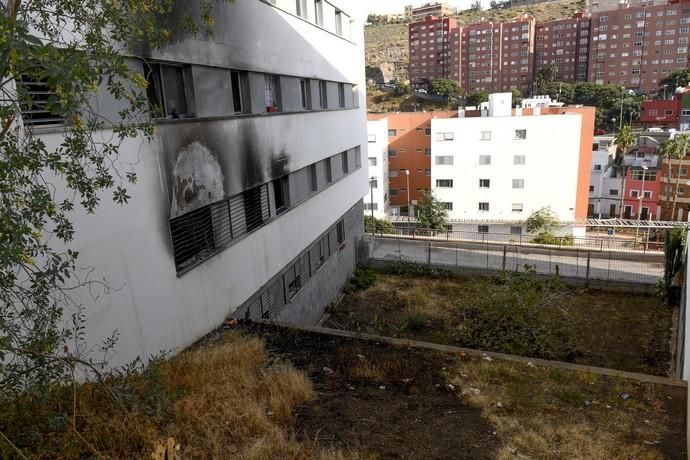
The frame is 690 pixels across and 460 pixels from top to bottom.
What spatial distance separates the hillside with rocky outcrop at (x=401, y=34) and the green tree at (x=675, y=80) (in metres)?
59.6

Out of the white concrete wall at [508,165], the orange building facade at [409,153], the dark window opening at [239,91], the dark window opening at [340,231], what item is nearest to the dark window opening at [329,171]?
the dark window opening at [340,231]

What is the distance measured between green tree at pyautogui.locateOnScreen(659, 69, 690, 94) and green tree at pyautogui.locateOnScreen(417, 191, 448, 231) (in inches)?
2966

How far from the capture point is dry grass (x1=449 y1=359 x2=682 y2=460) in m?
6.79

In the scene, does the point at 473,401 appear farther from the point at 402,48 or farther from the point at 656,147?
the point at 402,48

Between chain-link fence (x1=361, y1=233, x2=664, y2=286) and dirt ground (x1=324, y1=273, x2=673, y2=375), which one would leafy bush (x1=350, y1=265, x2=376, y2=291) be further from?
chain-link fence (x1=361, y1=233, x2=664, y2=286)

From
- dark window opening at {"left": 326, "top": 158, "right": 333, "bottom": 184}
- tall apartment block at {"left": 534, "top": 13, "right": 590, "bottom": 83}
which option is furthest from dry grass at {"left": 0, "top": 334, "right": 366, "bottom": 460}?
tall apartment block at {"left": 534, "top": 13, "right": 590, "bottom": 83}

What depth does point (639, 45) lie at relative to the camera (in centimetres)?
10194

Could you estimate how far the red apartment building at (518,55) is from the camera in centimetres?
11294

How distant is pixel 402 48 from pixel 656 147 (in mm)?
106248

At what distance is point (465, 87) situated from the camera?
395 ft

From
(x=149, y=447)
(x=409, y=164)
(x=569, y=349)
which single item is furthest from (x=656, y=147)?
(x=149, y=447)

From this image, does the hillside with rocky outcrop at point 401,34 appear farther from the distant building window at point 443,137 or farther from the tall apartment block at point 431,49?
the distant building window at point 443,137

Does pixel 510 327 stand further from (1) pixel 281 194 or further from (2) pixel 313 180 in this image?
(2) pixel 313 180

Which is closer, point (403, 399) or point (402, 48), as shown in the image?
point (403, 399)
